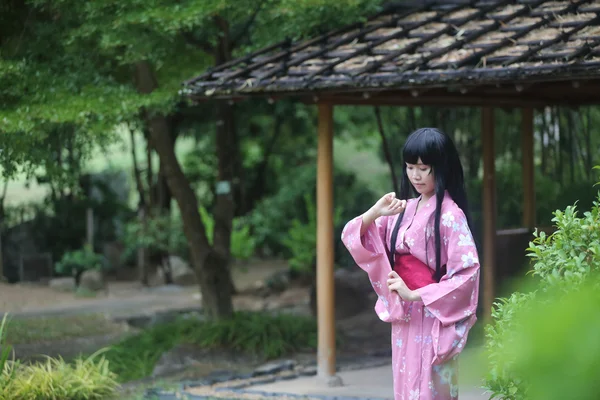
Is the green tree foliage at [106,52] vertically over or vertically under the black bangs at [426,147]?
over

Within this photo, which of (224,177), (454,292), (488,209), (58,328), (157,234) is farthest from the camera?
(157,234)

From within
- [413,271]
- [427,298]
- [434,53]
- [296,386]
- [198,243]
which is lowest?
[296,386]

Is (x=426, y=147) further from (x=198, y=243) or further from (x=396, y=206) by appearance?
(x=198, y=243)

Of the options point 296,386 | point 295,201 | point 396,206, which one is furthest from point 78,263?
point 396,206

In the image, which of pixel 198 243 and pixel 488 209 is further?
pixel 198 243

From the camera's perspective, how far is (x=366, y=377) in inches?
314

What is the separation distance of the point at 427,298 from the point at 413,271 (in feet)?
0.74

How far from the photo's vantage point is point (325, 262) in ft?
25.1

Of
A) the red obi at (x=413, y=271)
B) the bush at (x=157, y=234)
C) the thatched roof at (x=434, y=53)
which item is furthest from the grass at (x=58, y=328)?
the red obi at (x=413, y=271)

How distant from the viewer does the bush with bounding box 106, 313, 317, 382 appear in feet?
30.0

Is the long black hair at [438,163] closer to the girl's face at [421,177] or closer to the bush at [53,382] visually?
the girl's face at [421,177]

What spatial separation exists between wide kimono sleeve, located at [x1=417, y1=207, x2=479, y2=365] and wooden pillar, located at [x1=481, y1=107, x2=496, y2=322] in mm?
4325

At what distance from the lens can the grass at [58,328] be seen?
33.5ft

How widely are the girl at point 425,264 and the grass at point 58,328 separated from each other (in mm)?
6548
